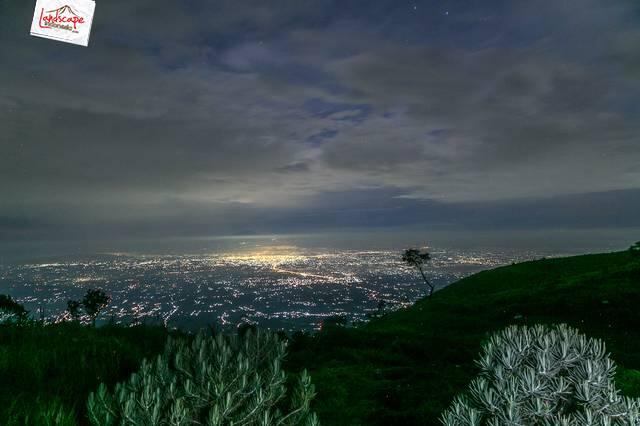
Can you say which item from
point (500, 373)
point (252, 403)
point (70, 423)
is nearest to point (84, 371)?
point (70, 423)

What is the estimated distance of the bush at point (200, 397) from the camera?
12.2ft

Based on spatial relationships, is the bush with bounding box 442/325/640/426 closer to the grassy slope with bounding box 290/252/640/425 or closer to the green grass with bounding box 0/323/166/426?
the grassy slope with bounding box 290/252/640/425

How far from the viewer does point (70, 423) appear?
12.7ft

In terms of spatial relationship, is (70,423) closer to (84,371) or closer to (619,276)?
(84,371)

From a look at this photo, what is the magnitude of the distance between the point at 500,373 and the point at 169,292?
17080 cm

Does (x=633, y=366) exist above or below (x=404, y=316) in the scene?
above

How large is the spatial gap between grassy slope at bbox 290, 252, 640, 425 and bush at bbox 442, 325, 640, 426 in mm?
2204

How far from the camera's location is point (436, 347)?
10836mm

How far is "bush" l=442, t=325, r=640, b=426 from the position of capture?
12.1 feet

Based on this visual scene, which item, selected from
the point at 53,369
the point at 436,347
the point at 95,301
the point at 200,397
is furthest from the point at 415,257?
the point at 200,397

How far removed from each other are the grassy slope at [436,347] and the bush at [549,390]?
7.23ft

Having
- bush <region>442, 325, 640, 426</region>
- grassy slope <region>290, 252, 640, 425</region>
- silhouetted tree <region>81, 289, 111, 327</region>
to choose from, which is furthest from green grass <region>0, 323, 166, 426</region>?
silhouetted tree <region>81, 289, 111, 327</region>

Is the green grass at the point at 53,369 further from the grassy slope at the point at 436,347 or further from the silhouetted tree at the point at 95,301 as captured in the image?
the silhouetted tree at the point at 95,301

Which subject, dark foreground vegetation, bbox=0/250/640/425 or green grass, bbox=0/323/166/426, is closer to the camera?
green grass, bbox=0/323/166/426
